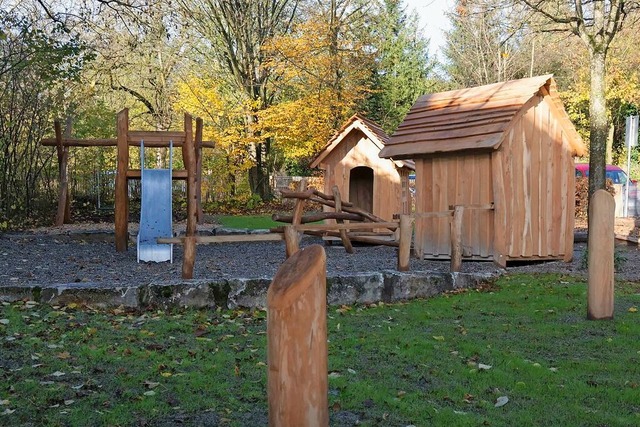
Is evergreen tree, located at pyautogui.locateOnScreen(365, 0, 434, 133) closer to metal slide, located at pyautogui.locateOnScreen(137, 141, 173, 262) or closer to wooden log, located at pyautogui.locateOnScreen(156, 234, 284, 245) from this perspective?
metal slide, located at pyautogui.locateOnScreen(137, 141, 173, 262)

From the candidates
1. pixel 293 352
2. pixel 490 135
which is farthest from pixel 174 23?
pixel 293 352

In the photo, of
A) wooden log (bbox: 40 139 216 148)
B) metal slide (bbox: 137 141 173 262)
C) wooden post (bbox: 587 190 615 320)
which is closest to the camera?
wooden post (bbox: 587 190 615 320)

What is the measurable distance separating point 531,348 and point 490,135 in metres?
5.84

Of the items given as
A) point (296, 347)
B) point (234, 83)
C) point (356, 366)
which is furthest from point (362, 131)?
point (234, 83)

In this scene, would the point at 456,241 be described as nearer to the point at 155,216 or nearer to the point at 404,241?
the point at 404,241

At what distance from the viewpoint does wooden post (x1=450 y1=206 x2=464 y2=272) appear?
33.7ft

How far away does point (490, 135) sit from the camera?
37.2 ft

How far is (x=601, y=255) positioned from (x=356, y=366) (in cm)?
323

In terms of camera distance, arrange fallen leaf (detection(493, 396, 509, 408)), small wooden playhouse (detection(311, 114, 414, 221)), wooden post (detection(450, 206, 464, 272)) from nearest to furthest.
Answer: fallen leaf (detection(493, 396, 509, 408)) → wooden post (detection(450, 206, 464, 272)) → small wooden playhouse (detection(311, 114, 414, 221))

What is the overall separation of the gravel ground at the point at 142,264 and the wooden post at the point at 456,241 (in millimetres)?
273

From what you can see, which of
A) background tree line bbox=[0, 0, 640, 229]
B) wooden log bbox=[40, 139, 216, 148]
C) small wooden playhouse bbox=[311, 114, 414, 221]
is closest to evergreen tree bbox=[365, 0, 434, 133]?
background tree line bbox=[0, 0, 640, 229]

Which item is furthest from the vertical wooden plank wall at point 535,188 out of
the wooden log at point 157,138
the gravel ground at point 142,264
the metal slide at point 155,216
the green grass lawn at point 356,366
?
the wooden log at point 157,138

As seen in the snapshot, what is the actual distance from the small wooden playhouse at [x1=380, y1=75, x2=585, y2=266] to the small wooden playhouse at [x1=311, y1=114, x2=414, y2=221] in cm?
268

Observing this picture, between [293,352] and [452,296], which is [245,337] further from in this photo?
[293,352]
